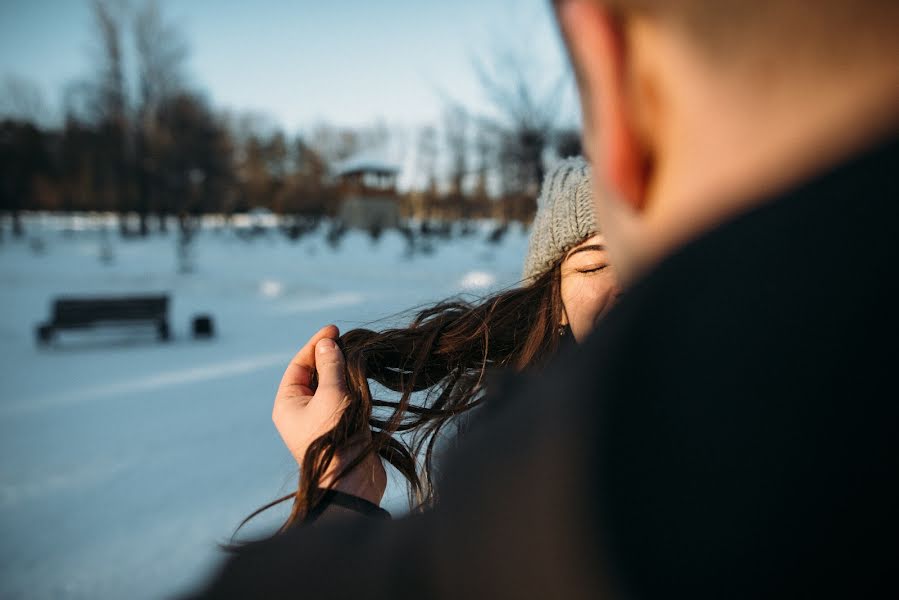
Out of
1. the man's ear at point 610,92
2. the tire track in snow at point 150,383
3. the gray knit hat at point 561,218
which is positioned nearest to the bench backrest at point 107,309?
the tire track in snow at point 150,383

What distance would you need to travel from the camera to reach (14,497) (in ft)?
10.4

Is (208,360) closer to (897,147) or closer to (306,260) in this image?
(897,147)

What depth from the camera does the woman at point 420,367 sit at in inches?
31.5

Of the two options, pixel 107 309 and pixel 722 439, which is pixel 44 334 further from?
pixel 722 439

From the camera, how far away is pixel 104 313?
689 centimetres

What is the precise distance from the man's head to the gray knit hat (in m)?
1.00

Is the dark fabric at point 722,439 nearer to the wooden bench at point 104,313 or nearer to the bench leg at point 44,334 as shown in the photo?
the wooden bench at point 104,313

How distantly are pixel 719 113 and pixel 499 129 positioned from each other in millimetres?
11264

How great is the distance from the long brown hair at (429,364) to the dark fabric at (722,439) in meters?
0.56

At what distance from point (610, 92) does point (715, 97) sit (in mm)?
78

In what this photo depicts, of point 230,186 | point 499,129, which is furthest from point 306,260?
point 230,186

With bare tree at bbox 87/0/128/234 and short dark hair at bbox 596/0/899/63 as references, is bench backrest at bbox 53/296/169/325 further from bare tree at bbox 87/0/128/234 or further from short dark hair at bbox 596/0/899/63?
bare tree at bbox 87/0/128/234

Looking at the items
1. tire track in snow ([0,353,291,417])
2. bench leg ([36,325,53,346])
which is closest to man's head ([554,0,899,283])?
tire track in snow ([0,353,291,417])

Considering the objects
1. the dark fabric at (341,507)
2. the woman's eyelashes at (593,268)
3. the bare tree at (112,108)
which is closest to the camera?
the dark fabric at (341,507)
